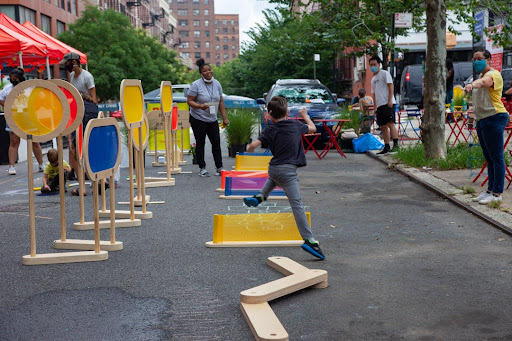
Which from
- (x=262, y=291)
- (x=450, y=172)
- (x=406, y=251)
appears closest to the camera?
(x=262, y=291)

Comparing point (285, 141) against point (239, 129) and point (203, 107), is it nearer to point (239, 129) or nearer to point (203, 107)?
point (203, 107)

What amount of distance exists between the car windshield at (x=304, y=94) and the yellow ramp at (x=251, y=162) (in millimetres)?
6940

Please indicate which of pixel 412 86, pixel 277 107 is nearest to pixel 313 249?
pixel 277 107

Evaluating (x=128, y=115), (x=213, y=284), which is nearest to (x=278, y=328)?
(x=213, y=284)

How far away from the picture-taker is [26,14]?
4653 cm

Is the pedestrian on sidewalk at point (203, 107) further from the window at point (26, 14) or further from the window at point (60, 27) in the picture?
the window at point (60, 27)

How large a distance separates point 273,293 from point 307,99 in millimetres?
14569

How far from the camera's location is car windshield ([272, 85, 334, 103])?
19.1m

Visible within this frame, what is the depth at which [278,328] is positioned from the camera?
161 inches

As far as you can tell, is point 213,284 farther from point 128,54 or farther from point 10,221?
point 128,54

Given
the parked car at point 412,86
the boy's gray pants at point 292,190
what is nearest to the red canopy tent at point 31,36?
the boy's gray pants at point 292,190

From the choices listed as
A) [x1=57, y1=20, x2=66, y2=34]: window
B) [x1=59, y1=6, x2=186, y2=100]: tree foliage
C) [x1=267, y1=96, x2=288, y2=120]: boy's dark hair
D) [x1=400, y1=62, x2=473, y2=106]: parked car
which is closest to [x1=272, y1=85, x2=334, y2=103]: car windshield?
[x1=267, y1=96, x2=288, y2=120]: boy's dark hair

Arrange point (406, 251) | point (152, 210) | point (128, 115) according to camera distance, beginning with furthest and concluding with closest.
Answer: point (152, 210) < point (128, 115) < point (406, 251)

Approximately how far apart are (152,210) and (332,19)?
647 inches
